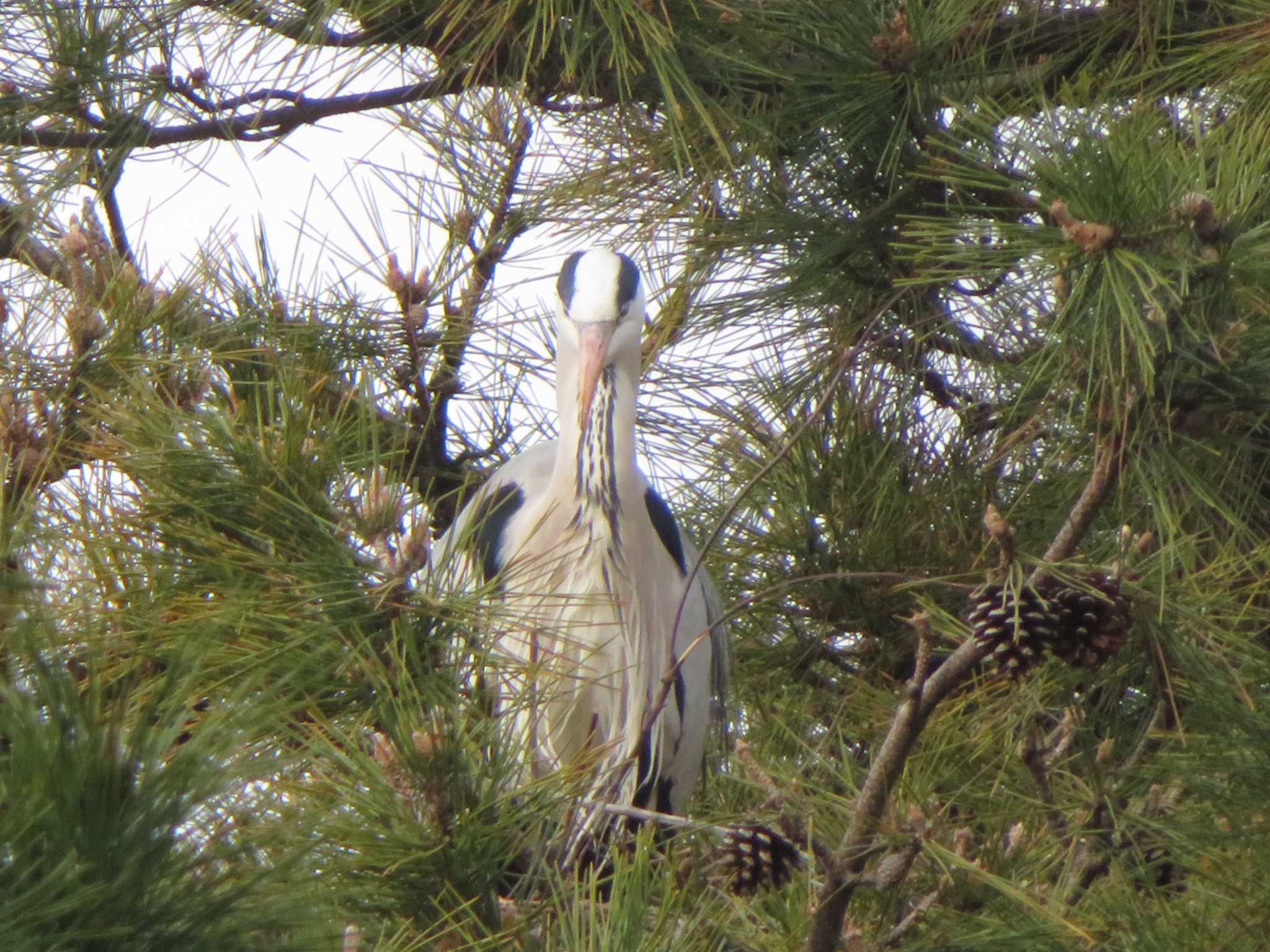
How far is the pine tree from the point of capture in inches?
34.0

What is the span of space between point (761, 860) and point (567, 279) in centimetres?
88

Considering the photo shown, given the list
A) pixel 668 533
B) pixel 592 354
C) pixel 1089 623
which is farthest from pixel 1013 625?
pixel 668 533

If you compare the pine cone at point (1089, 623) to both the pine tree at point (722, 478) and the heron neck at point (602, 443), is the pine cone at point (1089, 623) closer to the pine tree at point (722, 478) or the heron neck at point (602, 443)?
the pine tree at point (722, 478)

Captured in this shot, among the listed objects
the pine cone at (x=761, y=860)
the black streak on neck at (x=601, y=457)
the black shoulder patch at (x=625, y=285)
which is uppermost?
the black shoulder patch at (x=625, y=285)

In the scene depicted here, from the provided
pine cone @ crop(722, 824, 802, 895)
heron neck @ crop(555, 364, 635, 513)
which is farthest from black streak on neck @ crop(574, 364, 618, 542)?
pine cone @ crop(722, 824, 802, 895)

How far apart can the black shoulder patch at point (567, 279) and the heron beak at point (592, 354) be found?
0.05 meters

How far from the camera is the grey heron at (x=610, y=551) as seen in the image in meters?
1.75

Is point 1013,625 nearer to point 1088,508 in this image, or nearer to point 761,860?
point 1088,508

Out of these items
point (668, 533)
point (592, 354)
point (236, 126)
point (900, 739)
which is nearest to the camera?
point (900, 739)

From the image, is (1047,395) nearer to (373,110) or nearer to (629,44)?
(629,44)

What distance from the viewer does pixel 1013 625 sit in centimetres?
103

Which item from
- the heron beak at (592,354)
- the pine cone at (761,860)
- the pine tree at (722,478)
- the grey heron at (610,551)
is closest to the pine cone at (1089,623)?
the pine tree at (722,478)

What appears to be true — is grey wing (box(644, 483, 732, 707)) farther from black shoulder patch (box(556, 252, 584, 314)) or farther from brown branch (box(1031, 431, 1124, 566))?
brown branch (box(1031, 431, 1124, 566))

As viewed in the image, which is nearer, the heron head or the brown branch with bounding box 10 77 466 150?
the brown branch with bounding box 10 77 466 150
